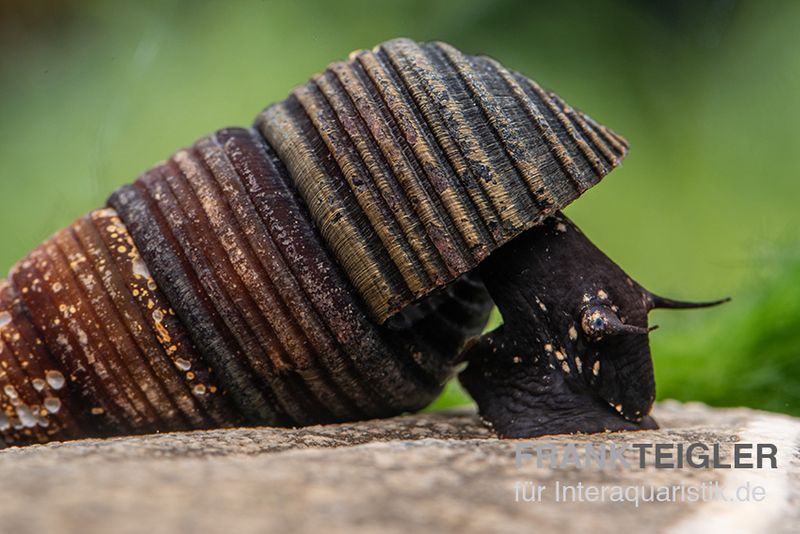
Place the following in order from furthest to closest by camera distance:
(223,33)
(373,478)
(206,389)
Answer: (223,33) → (206,389) → (373,478)

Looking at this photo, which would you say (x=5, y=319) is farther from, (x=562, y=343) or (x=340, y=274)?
(x=562, y=343)

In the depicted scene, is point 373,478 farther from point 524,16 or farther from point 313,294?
point 524,16

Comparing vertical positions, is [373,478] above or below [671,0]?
below

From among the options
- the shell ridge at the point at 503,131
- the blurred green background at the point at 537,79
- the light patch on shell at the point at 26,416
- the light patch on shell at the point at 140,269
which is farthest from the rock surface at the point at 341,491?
the blurred green background at the point at 537,79

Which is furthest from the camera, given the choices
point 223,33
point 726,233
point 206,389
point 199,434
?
point 726,233

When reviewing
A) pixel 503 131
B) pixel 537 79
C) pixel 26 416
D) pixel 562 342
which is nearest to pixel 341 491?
pixel 562 342

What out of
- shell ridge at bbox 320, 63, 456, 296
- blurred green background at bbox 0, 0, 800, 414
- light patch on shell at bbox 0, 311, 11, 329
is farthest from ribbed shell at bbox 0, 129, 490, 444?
blurred green background at bbox 0, 0, 800, 414

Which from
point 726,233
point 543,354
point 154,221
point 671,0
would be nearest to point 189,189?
point 154,221

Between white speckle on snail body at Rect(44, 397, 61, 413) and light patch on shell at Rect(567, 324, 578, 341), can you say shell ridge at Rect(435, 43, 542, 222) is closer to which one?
light patch on shell at Rect(567, 324, 578, 341)
